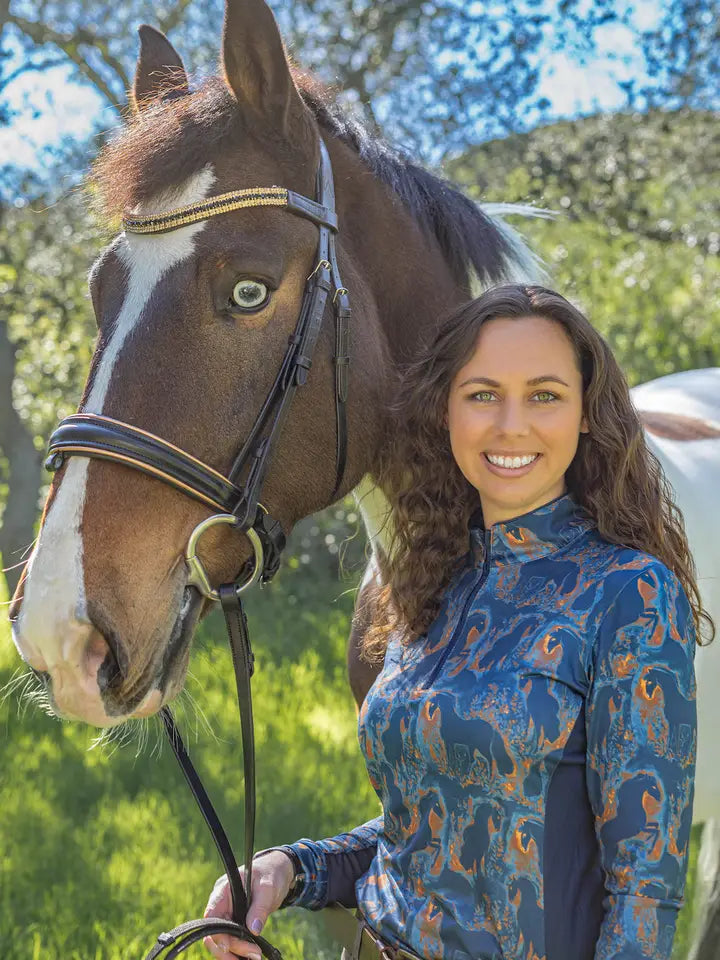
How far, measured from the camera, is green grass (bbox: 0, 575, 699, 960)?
128 inches

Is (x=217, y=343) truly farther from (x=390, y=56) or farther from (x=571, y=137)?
(x=571, y=137)

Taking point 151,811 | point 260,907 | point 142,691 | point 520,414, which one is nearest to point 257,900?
point 260,907

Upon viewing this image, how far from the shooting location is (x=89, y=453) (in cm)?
171

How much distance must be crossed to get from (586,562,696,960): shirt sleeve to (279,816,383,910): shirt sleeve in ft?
1.85

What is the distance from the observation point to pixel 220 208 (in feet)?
6.23

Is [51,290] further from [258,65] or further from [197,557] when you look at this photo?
[197,557]

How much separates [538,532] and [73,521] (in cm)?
81

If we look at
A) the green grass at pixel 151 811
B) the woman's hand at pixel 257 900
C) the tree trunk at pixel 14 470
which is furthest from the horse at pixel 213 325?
the tree trunk at pixel 14 470

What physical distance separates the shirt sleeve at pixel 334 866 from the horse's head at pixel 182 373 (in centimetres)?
43

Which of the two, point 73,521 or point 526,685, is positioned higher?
point 73,521

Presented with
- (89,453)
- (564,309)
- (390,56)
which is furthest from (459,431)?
(390,56)

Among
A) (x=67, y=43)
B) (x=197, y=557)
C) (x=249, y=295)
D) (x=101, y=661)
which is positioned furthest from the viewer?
(x=67, y=43)

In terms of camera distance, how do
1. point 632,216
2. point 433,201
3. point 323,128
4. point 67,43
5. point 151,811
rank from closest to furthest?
point 323,128, point 433,201, point 151,811, point 67,43, point 632,216

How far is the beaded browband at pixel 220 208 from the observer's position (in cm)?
188
